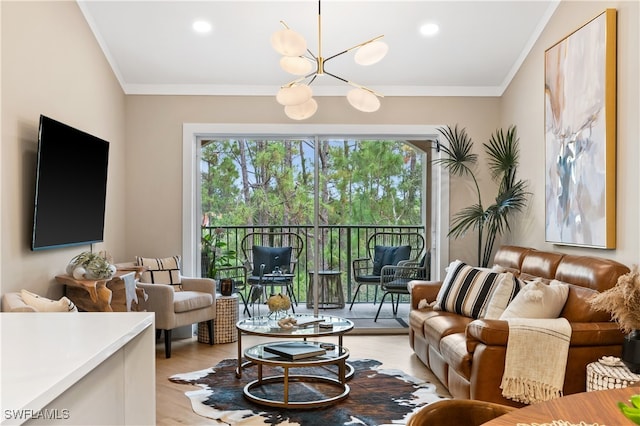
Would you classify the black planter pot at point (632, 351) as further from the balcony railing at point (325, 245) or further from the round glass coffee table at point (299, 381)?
the balcony railing at point (325, 245)

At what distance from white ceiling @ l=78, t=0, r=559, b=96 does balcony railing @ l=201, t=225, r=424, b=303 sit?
4.63ft

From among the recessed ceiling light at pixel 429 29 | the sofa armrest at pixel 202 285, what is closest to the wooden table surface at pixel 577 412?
the recessed ceiling light at pixel 429 29

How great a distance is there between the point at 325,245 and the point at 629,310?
3.55 meters

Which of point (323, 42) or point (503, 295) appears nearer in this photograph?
point (503, 295)

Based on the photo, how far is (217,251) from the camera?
6.16m

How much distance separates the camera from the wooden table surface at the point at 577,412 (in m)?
1.34

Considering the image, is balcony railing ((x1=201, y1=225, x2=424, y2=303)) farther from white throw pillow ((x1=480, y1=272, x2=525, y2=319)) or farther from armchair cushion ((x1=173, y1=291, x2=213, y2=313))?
white throw pillow ((x1=480, y1=272, x2=525, y2=319))

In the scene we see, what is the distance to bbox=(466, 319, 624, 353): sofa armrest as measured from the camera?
326cm

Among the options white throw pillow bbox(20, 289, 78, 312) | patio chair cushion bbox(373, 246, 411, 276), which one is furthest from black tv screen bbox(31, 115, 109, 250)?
patio chair cushion bbox(373, 246, 411, 276)

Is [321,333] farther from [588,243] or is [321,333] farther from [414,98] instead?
[414,98]

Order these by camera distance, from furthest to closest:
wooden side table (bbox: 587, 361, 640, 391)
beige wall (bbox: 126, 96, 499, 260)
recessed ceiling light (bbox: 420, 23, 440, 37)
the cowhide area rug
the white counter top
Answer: beige wall (bbox: 126, 96, 499, 260) < recessed ceiling light (bbox: 420, 23, 440, 37) < the cowhide area rug < wooden side table (bbox: 587, 361, 640, 391) < the white counter top

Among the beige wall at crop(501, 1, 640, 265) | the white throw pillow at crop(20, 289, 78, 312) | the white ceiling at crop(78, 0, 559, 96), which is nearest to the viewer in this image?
the white throw pillow at crop(20, 289, 78, 312)

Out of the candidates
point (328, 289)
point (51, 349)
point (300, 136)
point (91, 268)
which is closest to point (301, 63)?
point (91, 268)

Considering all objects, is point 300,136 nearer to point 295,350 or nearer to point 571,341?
point 295,350
